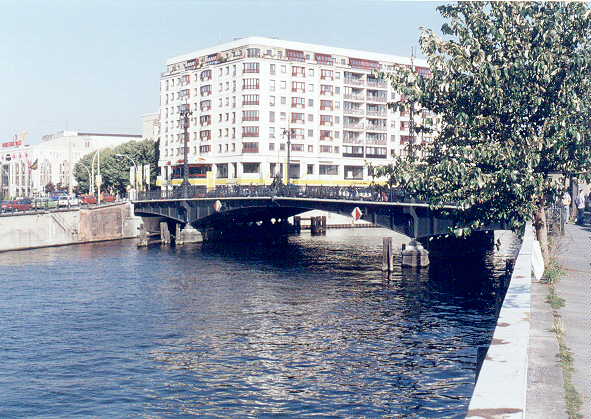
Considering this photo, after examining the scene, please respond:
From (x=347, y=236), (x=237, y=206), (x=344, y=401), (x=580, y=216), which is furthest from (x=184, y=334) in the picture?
(x=347, y=236)

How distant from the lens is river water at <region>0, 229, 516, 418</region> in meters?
28.8

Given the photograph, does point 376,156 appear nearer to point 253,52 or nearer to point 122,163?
point 253,52

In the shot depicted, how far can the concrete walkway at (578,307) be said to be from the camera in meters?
12.4

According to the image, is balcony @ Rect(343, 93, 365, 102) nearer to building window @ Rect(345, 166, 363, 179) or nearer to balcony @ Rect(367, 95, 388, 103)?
balcony @ Rect(367, 95, 388, 103)

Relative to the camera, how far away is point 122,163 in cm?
16175

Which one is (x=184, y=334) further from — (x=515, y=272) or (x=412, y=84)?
(x=515, y=272)

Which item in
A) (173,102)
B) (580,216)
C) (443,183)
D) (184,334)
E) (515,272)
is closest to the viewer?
(515,272)

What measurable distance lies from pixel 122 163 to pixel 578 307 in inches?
5957

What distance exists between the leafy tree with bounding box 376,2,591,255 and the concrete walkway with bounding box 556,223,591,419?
2.78 metres

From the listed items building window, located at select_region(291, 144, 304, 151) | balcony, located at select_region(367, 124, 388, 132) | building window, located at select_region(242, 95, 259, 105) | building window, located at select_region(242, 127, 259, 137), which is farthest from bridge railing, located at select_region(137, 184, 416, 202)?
balcony, located at select_region(367, 124, 388, 132)

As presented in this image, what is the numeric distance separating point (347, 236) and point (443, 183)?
82.6 meters

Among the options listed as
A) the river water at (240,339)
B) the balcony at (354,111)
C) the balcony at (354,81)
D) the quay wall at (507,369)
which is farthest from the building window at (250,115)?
the quay wall at (507,369)

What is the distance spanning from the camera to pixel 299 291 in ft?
187

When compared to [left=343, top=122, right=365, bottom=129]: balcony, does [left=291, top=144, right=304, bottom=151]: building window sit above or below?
below
